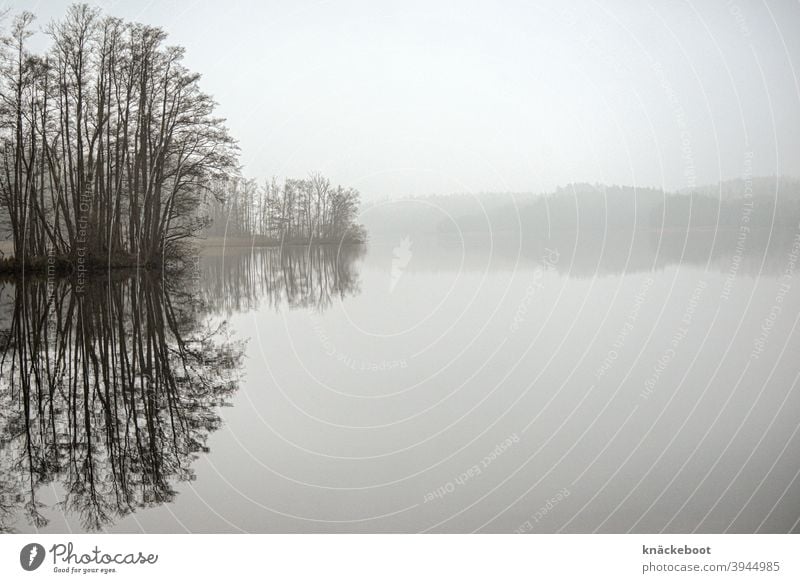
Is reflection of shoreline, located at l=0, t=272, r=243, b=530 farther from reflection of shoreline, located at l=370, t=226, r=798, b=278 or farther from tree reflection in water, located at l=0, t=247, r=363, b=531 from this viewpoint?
reflection of shoreline, located at l=370, t=226, r=798, b=278

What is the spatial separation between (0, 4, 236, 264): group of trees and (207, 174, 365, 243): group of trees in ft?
2.53

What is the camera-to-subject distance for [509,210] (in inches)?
590

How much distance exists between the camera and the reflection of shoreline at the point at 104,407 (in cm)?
392

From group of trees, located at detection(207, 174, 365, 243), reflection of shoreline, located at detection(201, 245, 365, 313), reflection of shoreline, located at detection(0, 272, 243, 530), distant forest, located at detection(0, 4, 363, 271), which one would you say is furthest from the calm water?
distant forest, located at detection(0, 4, 363, 271)

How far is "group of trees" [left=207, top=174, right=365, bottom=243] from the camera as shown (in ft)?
40.7

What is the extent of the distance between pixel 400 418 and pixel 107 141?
41.2ft

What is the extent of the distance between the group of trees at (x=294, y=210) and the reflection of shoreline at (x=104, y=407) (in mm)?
4386

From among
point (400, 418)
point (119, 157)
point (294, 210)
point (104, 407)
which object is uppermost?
point (119, 157)

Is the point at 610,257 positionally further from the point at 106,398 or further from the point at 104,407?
the point at 104,407

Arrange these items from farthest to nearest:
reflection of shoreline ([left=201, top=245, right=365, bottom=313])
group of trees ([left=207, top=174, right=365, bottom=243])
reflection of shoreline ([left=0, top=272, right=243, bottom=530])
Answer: group of trees ([left=207, top=174, right=365, bottom=243]) → reflection of shoreline ([left=201, top=245, right=365, bottom=313]) → reflection of shoreline ([left=0, top=272, right=243, bottom=530])

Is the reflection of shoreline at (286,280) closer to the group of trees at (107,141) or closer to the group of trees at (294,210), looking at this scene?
the group of trees at (294,210)

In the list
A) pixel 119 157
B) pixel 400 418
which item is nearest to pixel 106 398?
pixel 400 418

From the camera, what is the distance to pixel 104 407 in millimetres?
4980

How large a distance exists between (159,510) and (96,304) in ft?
26.1
